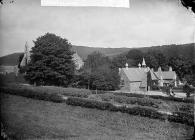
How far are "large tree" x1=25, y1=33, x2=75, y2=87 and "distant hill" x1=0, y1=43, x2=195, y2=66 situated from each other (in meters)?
0.29

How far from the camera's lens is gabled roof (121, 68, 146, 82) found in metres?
5.01

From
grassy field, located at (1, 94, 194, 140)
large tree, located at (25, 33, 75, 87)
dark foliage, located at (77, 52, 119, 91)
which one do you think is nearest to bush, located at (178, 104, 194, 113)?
grassy field, located at (1, 94, 194, 140)

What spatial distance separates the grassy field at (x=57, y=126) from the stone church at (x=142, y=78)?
3.12ft

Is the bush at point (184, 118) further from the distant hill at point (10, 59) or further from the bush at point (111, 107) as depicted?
the distant hill at point (10, 59)

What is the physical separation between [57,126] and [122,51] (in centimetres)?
196

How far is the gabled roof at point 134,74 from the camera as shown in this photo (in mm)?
5007

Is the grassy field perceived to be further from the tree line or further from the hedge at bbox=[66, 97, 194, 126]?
the tree line

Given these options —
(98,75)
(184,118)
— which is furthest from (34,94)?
(184,118)

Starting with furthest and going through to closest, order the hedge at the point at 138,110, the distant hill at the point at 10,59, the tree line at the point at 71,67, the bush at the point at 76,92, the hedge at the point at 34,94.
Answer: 1. the bush at the point at 76,92
2. the tree line at the point at 71,67
3. the hedge at the point at 34,94
4. the hedge at the point at 138,110
5. the distant hill at the point at 10,59

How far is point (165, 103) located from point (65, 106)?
2.30 metres

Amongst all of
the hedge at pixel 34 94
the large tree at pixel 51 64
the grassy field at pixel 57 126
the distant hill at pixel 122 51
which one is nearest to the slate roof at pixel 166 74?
the distant hill at pixel 122 51

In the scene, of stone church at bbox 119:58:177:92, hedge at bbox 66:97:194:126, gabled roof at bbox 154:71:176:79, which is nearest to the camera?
hedge at bbox 66:97:194:126

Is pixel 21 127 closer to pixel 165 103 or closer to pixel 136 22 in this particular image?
pixel 136 22

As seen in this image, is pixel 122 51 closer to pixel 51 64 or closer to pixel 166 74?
pixel 166 74
